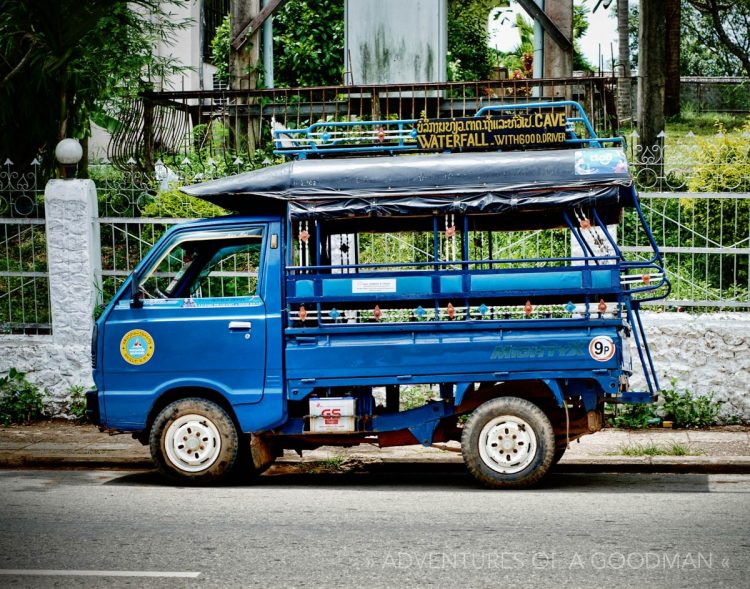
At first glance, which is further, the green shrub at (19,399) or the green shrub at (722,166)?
the green shrub at (19,399)

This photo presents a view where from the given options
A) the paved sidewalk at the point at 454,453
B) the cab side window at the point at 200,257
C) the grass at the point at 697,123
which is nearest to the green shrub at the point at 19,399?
the paved sidewalk at the point at 454,453

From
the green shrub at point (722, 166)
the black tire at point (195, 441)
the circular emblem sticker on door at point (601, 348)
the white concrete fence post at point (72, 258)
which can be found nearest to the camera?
the circular emblem sticker on door at point (601, 348)

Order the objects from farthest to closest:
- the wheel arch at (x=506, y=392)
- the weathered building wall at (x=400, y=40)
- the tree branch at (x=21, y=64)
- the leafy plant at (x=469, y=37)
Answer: the leafy plant at (x=469, y=37) → the weathered building wall at (x=400, y=40) → the tree branch at (x=21, y=64) → the wheel arch at (x=506, y=392)

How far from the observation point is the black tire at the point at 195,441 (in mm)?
8281

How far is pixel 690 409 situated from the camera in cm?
1052

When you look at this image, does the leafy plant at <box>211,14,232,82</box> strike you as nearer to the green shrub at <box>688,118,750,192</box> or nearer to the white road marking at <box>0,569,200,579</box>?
the green shrub at <box>688,118,750,192</box>

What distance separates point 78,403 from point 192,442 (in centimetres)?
362

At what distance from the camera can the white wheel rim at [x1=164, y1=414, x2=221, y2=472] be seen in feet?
27.3

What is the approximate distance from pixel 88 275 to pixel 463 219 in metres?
5.01

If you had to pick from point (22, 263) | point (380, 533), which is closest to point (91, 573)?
point (380, 533)

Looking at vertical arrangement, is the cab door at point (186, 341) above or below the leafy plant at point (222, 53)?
below

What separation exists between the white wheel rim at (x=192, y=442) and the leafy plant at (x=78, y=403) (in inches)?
137

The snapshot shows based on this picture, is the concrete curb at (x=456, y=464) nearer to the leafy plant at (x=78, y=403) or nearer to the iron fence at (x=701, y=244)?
the leafy plant at (x=78, y=403)

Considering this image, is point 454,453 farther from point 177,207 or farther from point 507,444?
point 177,207
